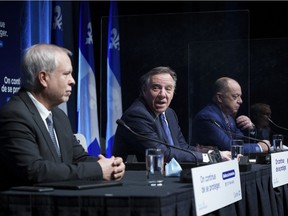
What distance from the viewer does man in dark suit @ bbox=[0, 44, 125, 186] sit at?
2711 millimetres

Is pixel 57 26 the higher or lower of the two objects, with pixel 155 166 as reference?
higher

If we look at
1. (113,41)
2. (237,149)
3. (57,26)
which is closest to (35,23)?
(57,26)

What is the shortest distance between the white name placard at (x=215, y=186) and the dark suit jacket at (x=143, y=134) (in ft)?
3.84

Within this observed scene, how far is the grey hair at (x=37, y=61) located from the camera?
3027 millimetres

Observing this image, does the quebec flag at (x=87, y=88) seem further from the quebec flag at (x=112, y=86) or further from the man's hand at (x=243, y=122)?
the man's hand at (x=243, y=122)

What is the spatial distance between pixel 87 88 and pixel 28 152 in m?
3.91

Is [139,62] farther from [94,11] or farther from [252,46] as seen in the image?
[94,11]

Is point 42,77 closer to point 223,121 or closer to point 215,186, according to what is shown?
point 215,186

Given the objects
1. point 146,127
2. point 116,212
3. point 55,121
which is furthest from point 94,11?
point 116,212

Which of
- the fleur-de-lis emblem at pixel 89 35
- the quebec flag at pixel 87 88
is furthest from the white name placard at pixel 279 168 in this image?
the fleur-de-lis emblem at pixel 89 35

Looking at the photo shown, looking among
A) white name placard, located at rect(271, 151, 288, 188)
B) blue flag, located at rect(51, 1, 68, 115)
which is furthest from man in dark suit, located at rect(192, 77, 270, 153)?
blue flag, located at rect(51, 1, 68, 115)

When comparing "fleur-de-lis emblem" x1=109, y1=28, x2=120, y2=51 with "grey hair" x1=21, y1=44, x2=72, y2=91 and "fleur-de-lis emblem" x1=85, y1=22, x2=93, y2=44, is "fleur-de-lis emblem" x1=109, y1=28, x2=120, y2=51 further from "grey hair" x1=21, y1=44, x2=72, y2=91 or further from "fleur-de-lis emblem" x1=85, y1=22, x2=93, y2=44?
"grey hair" x1=21, y1=44, x2=72, y2=91

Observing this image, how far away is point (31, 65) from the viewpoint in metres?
3.04

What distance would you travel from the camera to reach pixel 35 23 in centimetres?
592
